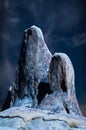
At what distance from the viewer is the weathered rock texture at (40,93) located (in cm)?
1498

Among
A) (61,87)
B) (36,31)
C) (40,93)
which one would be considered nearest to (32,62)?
(36,31)

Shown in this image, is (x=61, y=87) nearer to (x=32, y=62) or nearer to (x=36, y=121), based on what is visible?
(x=32, y=62)

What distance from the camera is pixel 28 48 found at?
20234 millimetres

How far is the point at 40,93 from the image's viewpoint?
19.0m

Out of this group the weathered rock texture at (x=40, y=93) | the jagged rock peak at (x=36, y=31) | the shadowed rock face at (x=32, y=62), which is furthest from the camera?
the jagged rock peak at (x=36, y=31)

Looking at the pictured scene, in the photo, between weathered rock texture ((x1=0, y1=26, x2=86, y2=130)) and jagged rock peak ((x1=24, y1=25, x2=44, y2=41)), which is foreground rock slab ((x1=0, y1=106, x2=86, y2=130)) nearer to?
weathered rock texture ((x1=0, y1=26, x2=86, y2=130))

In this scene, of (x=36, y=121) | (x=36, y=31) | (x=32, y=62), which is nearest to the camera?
(x=36, y=121)

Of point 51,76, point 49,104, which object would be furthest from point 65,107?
point 51,76

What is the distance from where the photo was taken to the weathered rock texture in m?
15.0

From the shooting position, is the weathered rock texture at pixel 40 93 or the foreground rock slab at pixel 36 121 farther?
the weathered rock texture at pixel 40 93

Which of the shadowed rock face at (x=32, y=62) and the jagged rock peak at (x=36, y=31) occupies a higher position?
the jagged rock peak at (x=36, y=31)

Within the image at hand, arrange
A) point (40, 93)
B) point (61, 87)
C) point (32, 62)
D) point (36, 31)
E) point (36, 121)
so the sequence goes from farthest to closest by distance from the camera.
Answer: point (36, 31)
point (32, 62)
point (40, 93)
point (61, 87)
point (36, 121)

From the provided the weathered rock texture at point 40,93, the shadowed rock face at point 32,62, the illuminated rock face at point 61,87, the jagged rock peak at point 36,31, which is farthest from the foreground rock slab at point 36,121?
the jagged rock peak at point 36,31

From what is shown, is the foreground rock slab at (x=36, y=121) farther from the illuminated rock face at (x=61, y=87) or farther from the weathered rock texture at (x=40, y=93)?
the illuminated rock face at (x=61, y=87)
